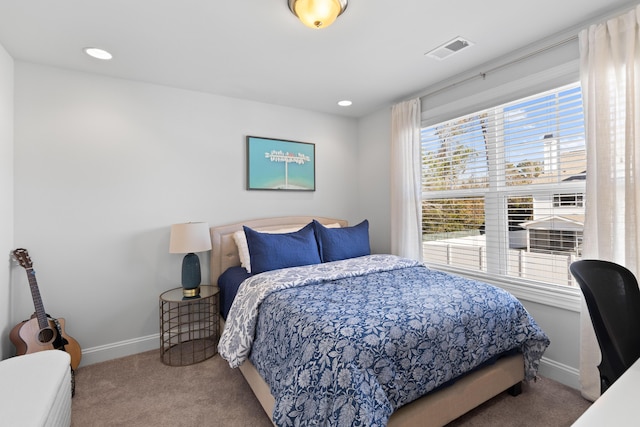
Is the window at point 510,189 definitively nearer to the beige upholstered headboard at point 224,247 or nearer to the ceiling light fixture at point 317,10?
the ceiling light fixture at point 317,10

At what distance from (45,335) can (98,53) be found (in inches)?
80.3

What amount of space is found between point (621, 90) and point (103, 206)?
12.3ft

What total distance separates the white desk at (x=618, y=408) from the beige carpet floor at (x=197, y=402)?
1152 millimetres

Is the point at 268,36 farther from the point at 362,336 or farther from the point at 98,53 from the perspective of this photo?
the point at 362,336

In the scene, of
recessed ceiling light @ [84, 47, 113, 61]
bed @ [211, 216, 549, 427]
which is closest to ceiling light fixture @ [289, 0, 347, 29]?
recessed ceiling light @ [84, 47, 113, 61]

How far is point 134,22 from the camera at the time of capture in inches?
73.5

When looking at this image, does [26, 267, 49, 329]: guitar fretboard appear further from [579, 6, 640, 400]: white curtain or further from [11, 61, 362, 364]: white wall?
Answer: [579, 6, 640, 400]: white curtain

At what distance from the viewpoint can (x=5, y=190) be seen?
211 centimetres

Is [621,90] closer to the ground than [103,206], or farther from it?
farther from it

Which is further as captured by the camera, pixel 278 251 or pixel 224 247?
pixel 224 247

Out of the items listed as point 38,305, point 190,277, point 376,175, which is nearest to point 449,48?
point 376,175

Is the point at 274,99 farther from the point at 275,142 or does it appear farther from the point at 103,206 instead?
the point at 103,206

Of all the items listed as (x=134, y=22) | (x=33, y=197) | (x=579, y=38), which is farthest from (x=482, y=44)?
(x=33, y=197)

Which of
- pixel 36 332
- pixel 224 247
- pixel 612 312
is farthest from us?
pixel 224 247
